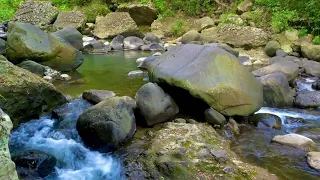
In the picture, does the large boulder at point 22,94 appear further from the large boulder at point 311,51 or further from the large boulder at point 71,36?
the large boulder at point 311,51

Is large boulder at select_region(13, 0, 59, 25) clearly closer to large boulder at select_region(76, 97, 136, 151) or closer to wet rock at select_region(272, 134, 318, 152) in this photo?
large boulder at select_region(76, 97, 136, 151)

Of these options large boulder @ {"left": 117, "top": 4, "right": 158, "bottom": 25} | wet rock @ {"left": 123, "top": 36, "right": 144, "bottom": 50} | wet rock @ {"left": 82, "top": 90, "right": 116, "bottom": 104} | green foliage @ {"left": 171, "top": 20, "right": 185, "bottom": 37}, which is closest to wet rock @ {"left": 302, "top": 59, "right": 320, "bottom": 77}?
wet rock @ {"left": 82, "top": 90, "right": 116, "bottom": 104}

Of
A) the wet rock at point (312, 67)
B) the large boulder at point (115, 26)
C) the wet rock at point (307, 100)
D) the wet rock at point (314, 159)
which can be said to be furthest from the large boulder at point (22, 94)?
the large boulder at point (115, 26)

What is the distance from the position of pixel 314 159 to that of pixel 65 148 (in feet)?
11.9

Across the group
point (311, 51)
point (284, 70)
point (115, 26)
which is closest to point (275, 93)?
point (284, 70)

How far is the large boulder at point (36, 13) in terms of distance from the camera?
1771 cm

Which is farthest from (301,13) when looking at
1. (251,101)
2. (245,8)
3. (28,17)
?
(28,17)

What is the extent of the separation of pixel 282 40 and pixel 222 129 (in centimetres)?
891

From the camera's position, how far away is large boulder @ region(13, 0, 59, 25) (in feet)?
58.1

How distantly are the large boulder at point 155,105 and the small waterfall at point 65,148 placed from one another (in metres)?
1.13

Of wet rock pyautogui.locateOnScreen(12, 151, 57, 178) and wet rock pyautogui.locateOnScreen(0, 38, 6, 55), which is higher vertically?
wet rock pyautogui.locateOnScreen(12, 151, 57, 178)

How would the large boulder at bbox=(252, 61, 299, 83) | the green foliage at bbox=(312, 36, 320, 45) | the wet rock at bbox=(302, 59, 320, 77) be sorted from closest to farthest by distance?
the large boulder at bbox=(252, 61, 299, 83)
the wet rock at bbox=(302, 59, 320, 77)
the green foliage at bbox=(312, 36, 320, 45)

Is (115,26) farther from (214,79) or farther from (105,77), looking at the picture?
(214,79)

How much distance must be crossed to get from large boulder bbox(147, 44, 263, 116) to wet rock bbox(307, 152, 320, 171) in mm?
1594
